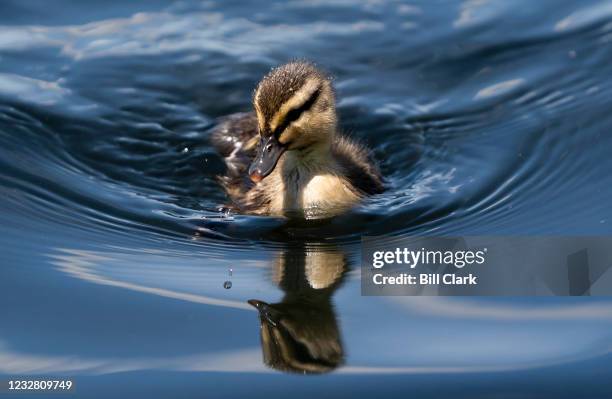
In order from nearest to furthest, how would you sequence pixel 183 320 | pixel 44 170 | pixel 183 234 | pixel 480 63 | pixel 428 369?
pixel 428 369 < pixel 183 320 < pixel 183 234 < pixel 44 170 < pixel 480 63

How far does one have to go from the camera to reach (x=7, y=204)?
19.8 feet

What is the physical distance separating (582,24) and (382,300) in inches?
175

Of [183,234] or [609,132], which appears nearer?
[183,234]

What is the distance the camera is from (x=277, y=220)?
622 centimetres

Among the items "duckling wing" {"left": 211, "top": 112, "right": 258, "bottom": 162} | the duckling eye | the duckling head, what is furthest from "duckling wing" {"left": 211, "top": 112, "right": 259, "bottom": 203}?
the duckling eye

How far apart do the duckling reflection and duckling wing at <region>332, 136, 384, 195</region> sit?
3.30 ft

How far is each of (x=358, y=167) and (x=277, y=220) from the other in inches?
33.4

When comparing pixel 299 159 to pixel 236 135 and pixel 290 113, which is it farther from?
pixel 236 135

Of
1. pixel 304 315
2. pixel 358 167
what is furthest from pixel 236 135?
pixel 304 315

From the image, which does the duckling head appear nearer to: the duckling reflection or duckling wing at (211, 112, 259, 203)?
the duckling reflection

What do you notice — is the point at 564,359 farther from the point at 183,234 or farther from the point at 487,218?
the point at 183,234

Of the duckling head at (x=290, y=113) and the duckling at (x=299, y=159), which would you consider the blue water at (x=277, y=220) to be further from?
the duckling head at (x=290, y=113)

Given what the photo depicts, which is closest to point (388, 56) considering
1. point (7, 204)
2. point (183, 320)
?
point (7, 204)

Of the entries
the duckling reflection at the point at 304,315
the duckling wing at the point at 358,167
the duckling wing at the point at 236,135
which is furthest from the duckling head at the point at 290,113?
the duckling wing at the point at 236,135
